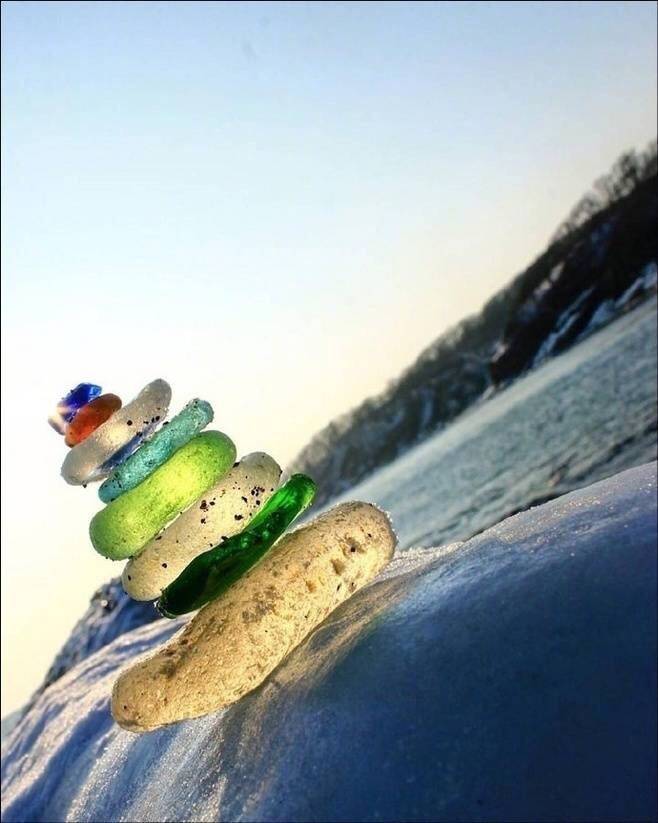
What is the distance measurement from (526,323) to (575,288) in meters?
6.19

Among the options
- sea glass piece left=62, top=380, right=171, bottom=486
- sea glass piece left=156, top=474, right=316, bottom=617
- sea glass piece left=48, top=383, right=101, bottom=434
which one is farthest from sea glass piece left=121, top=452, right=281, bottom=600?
sea glass piece left=48, top=383, right=101, bottom=434

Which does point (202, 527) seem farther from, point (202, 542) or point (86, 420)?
point (86, 420)

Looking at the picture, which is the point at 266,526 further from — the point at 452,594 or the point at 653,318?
the point at 653,318

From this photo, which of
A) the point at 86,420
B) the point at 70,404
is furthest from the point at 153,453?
the point at 70,404

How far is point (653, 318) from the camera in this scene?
4300cm

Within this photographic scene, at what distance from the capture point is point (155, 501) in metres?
3.94

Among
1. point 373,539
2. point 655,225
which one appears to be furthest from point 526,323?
point 373,539

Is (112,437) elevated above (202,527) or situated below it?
above

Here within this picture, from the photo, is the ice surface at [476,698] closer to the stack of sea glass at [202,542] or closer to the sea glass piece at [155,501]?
the stack of sea glass at [202,542]

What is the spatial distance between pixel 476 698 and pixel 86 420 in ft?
7.79

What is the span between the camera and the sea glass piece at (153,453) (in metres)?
3.97

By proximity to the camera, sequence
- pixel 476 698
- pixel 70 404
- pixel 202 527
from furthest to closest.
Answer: pixel 70 404 → pixel 202 527 → pixel 476 698

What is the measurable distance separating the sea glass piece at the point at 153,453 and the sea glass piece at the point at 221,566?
1.89ft

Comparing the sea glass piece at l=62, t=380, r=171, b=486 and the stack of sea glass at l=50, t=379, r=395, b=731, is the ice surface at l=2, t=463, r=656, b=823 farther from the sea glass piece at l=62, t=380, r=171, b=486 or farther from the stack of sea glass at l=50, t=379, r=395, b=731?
the sea glass piece at l=62, t=380, r=171, b=486
